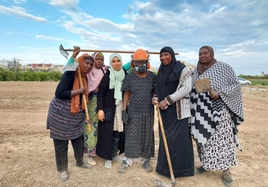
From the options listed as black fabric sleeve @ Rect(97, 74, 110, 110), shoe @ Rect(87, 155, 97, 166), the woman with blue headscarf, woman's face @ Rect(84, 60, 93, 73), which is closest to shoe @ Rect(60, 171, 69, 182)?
shoe @ Rect(87, 155, 97, 166)

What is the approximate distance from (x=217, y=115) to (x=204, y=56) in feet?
3.03

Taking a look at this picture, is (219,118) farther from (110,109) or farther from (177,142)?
(110,109)

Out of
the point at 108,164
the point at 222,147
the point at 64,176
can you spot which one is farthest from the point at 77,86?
the point at 222,147

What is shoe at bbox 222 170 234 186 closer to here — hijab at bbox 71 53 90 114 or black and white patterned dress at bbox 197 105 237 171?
black and white patterned dress at bbox 197 105 237 171

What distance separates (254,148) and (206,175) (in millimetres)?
2009

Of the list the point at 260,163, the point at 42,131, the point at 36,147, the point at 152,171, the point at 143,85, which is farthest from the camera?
the point at 42,131

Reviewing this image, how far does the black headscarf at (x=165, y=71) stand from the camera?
9.30 ft

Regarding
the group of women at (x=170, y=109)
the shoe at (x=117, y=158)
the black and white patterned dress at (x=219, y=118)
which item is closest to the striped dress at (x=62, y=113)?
the group of women at (x=170, y=109)

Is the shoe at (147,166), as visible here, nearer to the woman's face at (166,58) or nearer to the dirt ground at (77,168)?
the dirt ground at (77,168)

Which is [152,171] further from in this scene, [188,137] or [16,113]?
[16,113]

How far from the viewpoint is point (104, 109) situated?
10.9ft

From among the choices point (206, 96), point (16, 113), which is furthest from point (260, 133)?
point (16, 113)

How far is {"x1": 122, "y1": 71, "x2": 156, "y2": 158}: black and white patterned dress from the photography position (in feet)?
10.2

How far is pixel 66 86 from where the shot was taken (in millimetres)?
2770
